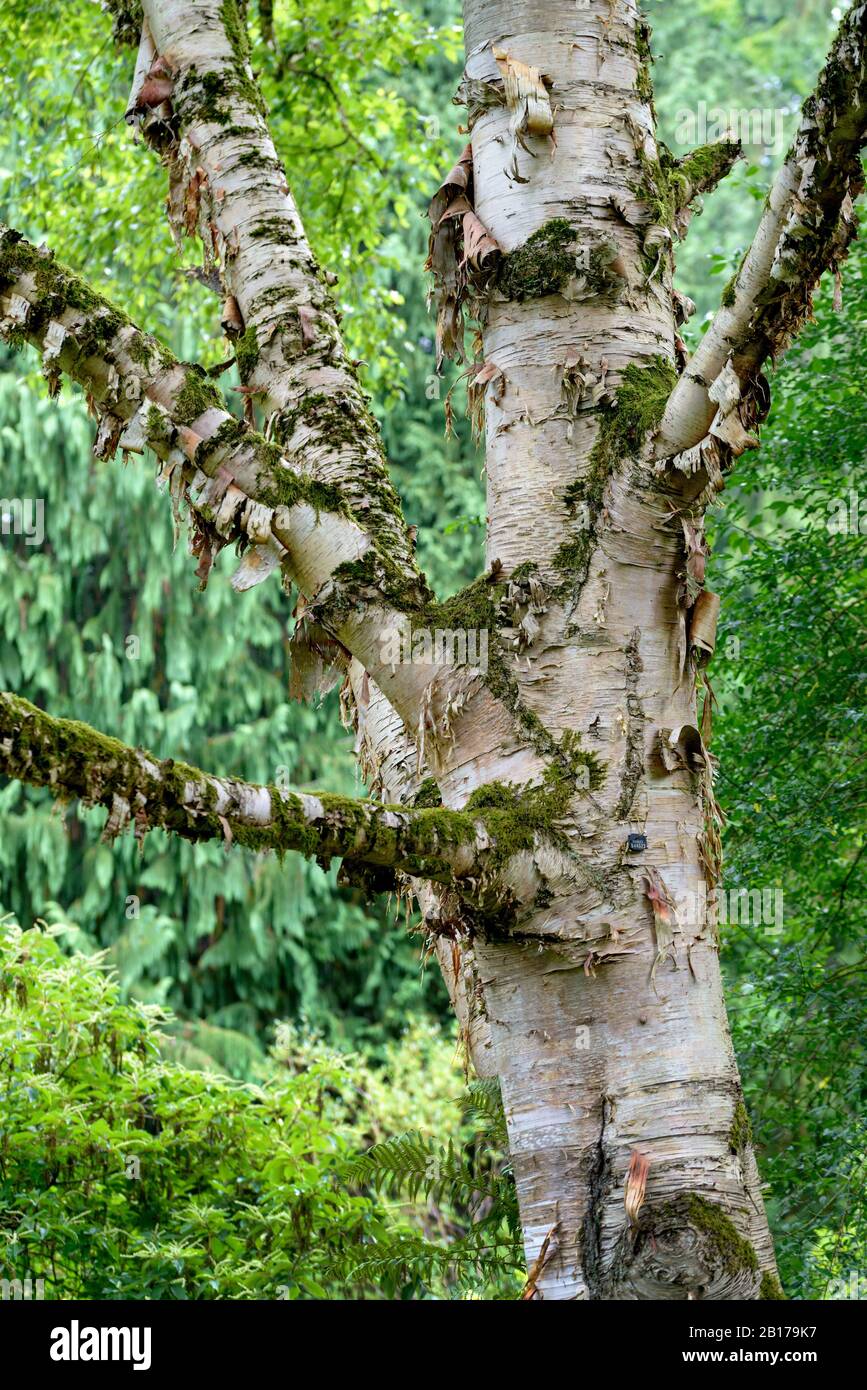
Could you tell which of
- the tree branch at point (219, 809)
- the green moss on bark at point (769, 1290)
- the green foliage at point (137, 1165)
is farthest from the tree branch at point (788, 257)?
the green foliage at point (137, 1165)

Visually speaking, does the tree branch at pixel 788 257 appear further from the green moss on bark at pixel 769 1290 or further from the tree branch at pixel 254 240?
→ the green moss on bark at pixel 769 1290

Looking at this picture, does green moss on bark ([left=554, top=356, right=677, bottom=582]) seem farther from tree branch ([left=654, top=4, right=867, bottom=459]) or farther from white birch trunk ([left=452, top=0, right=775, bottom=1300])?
tree branch ([left=654, top=4, right=867, bottom=459])

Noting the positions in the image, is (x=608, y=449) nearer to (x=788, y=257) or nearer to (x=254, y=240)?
(x=788, y=257)

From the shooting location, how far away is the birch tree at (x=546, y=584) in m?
2.00

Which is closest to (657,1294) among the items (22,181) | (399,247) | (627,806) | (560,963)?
(560,963)

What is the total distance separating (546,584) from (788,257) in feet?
2.20

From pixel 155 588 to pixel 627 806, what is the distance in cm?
914

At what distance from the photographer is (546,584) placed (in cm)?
234

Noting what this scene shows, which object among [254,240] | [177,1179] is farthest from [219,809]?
[177,1179]

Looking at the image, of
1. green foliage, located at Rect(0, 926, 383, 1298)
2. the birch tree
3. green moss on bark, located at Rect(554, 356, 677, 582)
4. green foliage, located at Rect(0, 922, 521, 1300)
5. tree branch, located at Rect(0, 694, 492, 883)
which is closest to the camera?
tree branch, located at Rect(0, 694, 492, 883)

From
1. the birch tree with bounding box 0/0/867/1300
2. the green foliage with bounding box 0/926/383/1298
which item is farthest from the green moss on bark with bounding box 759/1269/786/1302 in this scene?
the green foliage with bounding box 0/926/383/1298

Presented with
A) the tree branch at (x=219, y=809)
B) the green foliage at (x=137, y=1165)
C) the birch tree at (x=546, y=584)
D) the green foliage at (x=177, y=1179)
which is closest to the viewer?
the tree branch at (x=219, y=809)

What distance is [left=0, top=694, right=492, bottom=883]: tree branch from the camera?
1.78 meters
